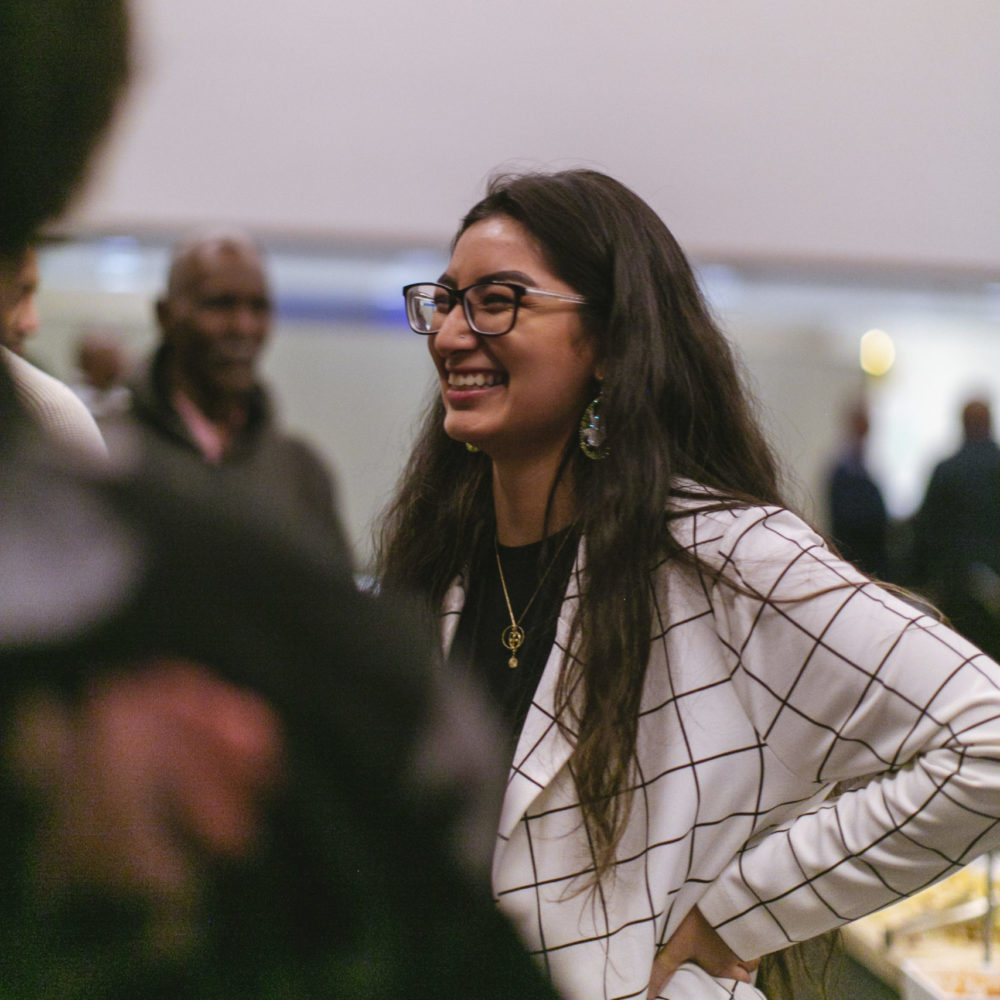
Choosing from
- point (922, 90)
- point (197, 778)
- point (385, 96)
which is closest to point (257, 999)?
point (197, 778)

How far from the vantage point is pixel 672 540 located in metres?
1.39

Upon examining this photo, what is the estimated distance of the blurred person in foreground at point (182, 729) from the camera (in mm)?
231

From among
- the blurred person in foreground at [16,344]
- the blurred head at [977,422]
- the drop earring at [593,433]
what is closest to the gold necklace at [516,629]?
the drop earring at [593,433]

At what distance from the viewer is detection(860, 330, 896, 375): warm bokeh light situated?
20.4 ft

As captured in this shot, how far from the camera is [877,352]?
6.55 metres

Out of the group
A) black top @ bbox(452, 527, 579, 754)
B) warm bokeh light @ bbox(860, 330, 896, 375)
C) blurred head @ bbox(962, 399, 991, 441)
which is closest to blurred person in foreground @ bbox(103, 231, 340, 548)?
black top @ bbox(452, 527, 579, 754)

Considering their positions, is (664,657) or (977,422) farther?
(977,422)

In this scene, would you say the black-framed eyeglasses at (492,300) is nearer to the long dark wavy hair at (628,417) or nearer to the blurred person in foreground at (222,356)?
the long dark wavy hair at (628,417)

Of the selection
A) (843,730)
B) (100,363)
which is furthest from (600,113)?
(843,730)

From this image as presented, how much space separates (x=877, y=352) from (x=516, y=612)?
220 inches

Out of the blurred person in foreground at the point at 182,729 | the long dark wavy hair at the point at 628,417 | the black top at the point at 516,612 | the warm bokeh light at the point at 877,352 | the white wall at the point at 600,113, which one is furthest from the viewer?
the warm bokeh light at the point at 877,352

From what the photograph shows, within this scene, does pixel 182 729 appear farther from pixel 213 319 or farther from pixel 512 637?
pixel 213 319

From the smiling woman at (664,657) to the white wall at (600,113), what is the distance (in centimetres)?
210

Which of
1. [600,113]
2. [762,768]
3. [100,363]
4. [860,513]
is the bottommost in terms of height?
[860,513]
